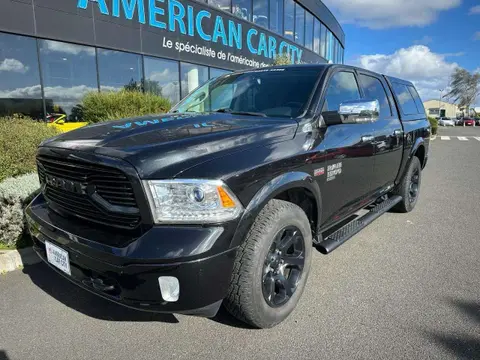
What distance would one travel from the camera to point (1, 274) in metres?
3.46

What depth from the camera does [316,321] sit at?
105 inches

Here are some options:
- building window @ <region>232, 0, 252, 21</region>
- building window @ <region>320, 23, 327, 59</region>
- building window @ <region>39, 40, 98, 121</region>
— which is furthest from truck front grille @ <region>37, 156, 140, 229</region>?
building window @ <region>320, 23, 327, 59</region>

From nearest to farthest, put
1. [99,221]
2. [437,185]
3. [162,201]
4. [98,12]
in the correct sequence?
[162,201], [99,221], [437,185], [98,12]

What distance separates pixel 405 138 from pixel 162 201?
3.82 meters

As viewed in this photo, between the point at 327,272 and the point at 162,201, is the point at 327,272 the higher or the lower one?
the lower one

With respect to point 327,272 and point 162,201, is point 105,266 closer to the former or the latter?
point 162,201

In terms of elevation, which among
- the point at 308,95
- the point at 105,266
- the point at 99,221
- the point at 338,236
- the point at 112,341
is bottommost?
the point at 112,341

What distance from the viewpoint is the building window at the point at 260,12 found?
62.2 ft

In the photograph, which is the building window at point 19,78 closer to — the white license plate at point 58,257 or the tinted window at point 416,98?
the white license plate at point 58,257

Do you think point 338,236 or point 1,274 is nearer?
point 338,236

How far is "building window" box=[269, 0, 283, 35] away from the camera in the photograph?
20.4m

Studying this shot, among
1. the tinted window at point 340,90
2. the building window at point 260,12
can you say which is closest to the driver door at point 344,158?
the tinted window at point 340,90

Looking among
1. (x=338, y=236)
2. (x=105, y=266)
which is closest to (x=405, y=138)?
(x=338, y=236)

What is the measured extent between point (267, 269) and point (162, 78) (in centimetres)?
1288
